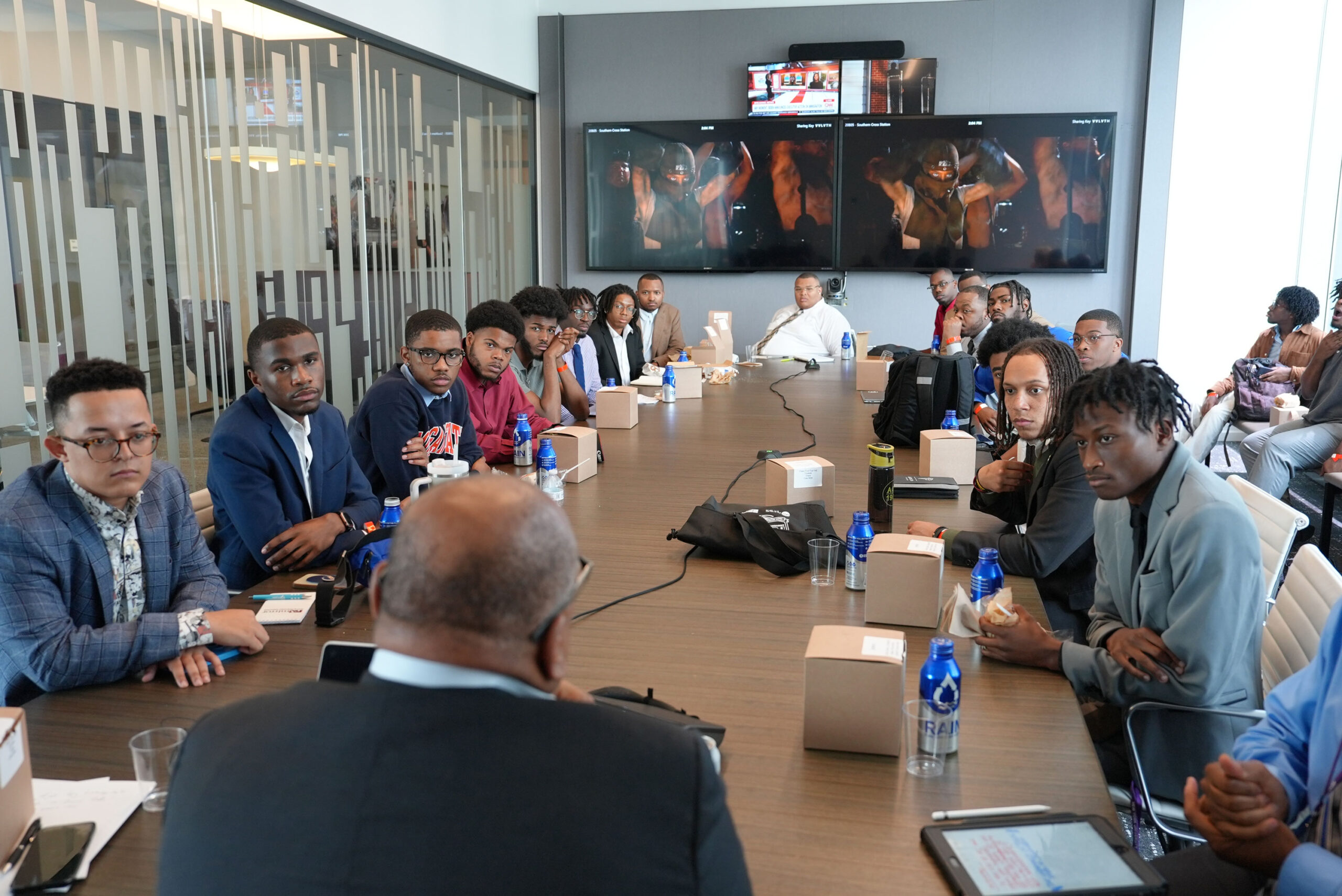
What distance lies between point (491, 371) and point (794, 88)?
5255mm

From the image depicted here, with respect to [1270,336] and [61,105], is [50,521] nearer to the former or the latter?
[61,105]

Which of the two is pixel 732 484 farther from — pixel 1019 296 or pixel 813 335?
pixel 813 335

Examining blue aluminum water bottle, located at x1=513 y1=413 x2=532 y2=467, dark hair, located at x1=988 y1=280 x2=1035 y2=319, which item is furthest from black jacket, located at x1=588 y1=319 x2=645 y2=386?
blue aluminum water bottle, located at x1=513 y1=413 x2=532 y2=467

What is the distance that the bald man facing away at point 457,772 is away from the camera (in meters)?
0.86

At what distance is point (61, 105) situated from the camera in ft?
11.4

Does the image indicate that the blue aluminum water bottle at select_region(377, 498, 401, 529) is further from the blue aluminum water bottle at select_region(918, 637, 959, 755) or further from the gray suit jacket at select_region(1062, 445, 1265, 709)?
the gray suit jacket at select_region(1062, 445, 1265, 709)

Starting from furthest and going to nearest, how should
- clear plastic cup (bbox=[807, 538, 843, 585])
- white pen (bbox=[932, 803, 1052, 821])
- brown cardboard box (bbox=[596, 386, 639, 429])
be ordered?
brown cardboard box (bbox=[596, 386, 639, 429]) → clear plastic cup (bbox=[807, 538, 843, 585]) → white pen (bbox=[932, 803, 1052, 821])

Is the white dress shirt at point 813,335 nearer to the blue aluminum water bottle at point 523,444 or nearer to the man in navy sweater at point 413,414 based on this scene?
the blue aluminum water bottle at point 523,444

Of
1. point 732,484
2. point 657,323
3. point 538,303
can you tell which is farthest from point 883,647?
point 657,323

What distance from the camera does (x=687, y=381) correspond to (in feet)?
18.3

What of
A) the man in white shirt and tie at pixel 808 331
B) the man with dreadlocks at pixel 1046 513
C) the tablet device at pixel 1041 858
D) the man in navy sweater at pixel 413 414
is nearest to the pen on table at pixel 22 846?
the tablet device at pixel 1041 858

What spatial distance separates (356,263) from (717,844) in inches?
205

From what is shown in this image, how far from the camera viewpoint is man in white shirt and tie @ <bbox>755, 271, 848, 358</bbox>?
7.84m

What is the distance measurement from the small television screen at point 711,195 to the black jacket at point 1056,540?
6121 mm
